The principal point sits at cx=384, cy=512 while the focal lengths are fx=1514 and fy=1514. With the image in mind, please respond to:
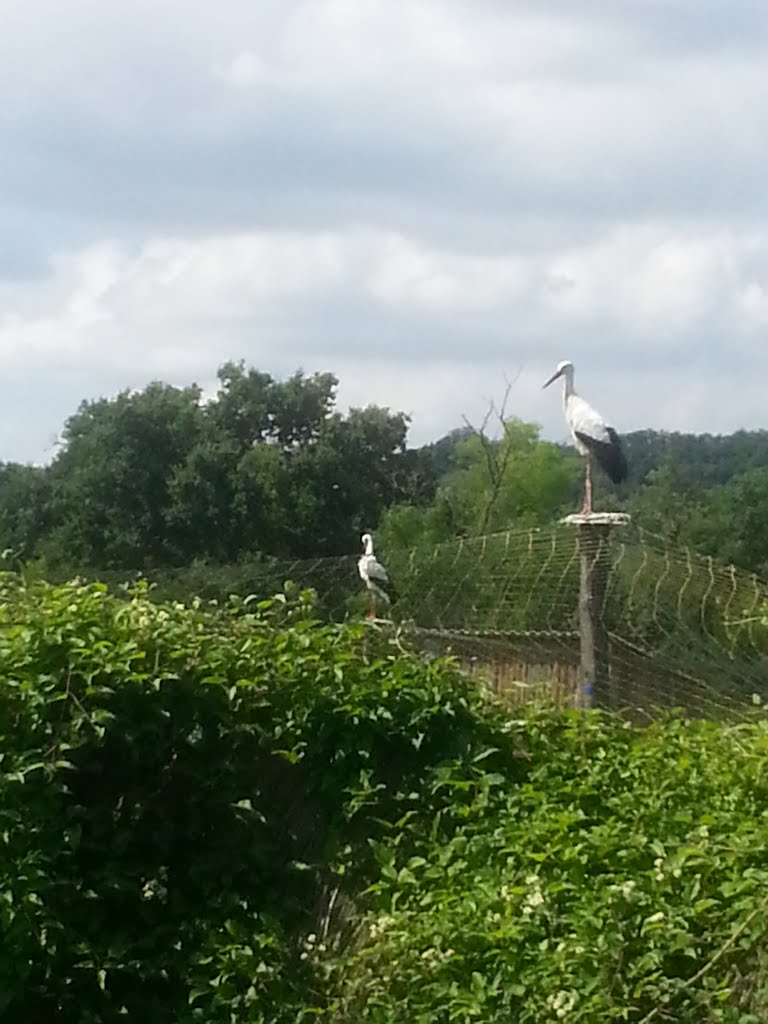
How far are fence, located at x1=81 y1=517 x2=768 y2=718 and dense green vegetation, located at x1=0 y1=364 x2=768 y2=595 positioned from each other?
16383 mm

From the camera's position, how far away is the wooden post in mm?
5883

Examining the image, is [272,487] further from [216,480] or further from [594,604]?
[594,604]

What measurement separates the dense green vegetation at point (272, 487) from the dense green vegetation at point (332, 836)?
18483 mm

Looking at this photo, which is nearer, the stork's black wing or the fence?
the fence

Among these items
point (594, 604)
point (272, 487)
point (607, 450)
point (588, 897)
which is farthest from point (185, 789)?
point (272, 487)

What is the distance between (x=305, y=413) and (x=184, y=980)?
2283 cm

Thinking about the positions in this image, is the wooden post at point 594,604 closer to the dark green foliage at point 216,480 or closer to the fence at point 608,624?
the fence at point 608,624

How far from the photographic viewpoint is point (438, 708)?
447cm

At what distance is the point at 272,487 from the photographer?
81.6ft

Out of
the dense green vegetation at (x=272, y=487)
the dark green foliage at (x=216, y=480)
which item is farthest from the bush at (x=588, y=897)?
the dark green foliage at (x=216, y=480)

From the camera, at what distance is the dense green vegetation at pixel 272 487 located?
2458 cm

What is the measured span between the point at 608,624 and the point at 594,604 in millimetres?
150

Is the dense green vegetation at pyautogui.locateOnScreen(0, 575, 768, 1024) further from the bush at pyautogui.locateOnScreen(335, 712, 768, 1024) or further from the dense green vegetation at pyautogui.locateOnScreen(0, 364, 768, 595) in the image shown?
the dense green vegetation at pyautogui.locateOnScreen(0, 364, 768, 595)

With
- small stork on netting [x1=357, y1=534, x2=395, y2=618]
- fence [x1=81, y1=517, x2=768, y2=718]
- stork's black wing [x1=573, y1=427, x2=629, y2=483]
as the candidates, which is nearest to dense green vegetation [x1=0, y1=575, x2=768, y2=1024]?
fence [x1=81, y1=517, x2=768, y2=718]
